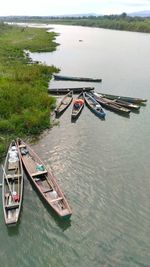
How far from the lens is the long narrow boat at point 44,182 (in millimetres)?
18172

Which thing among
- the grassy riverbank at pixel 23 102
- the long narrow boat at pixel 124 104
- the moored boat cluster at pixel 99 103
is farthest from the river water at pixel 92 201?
the grassy riverbank at pixel 23 102

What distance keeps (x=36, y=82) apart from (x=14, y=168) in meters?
22.3

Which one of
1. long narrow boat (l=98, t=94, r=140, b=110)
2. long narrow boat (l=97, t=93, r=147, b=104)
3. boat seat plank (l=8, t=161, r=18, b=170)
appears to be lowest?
boat seat plank (l=8, t=161, r=18, b=170)

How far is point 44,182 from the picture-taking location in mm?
21031

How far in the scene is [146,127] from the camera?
3147 centimetres

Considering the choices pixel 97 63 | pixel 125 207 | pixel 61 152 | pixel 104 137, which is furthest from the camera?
pixel 97 63

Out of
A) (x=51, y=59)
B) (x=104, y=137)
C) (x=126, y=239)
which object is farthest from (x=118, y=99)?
(x=51, y=59)

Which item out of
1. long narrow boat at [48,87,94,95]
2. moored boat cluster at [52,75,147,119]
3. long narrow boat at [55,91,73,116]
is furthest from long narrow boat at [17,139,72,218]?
long narrow boat at [48,87,94,95]

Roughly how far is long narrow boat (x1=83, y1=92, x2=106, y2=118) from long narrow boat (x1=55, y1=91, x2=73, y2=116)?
2.07 m

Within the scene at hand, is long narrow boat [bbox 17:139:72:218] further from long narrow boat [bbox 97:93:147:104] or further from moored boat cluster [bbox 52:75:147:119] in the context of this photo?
long narrow boat [bbox 97:93:147:104]

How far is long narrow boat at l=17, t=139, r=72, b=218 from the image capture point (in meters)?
18.2

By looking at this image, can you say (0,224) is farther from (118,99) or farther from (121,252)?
(118,99)

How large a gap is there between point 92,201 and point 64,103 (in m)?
19.9

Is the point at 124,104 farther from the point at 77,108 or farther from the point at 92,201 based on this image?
the point at 92,201
